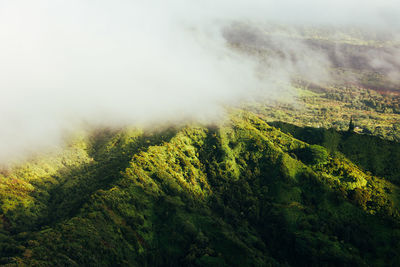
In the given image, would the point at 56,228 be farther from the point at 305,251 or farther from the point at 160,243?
the point at 305,251

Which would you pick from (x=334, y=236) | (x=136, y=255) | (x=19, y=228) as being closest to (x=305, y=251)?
(x=334, y=236)

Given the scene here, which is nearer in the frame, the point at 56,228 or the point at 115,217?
the point at 56,228

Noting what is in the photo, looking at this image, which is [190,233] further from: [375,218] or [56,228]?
[375,218]

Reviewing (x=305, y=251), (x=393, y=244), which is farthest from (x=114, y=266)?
(x=393, y=244)

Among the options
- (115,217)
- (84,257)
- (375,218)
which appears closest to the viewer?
(84,257)

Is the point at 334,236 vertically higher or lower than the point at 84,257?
lower

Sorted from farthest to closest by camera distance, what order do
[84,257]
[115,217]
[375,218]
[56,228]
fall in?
[375,218] < [115,217] < [56,228] < [84,257]

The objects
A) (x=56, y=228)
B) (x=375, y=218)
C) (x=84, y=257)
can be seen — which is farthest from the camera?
(x=375, y=218)

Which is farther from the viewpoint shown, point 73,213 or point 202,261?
point 73,213

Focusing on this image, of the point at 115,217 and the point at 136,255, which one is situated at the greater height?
the point at 115,217
